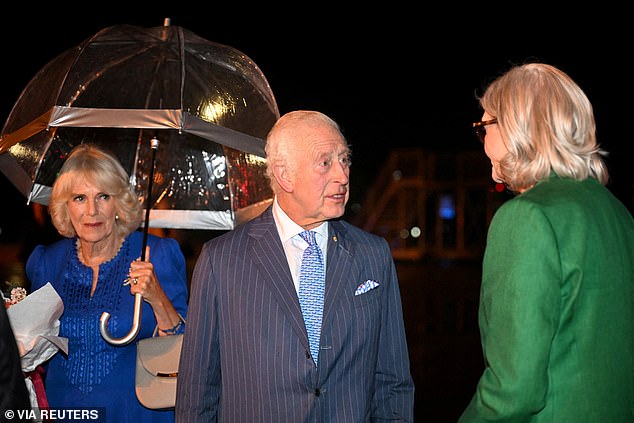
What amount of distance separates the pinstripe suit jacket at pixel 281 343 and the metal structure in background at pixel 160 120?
1.96 feet

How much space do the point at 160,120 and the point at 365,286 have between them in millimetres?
1050

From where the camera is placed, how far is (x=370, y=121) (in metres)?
29.5

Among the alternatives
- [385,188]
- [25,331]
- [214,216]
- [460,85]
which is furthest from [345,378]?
[385,188]

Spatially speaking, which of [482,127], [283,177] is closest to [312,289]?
[283,177]

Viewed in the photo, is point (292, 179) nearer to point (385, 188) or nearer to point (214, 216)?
point (214, 216)

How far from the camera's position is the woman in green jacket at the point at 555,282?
1685mm

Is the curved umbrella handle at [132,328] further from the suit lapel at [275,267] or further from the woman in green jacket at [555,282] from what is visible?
the woman in green jacket at [555,282]

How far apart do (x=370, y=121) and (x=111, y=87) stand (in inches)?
1064

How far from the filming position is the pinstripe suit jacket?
2.32m

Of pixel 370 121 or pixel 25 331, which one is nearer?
pixel 25 331

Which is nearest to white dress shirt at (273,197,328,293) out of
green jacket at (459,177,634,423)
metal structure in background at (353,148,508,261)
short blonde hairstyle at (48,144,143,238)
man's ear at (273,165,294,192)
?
man's ear at (273,165,294,192)

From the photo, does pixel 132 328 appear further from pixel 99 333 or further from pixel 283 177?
pixel 283 177

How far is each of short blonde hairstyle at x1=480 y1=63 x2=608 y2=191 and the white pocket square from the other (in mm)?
738

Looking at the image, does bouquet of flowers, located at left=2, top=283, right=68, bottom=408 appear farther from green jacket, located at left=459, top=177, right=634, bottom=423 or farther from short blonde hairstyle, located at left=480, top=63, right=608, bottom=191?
short blonde hairstyle, located at left=480, top=63, right=608, bottom=191
